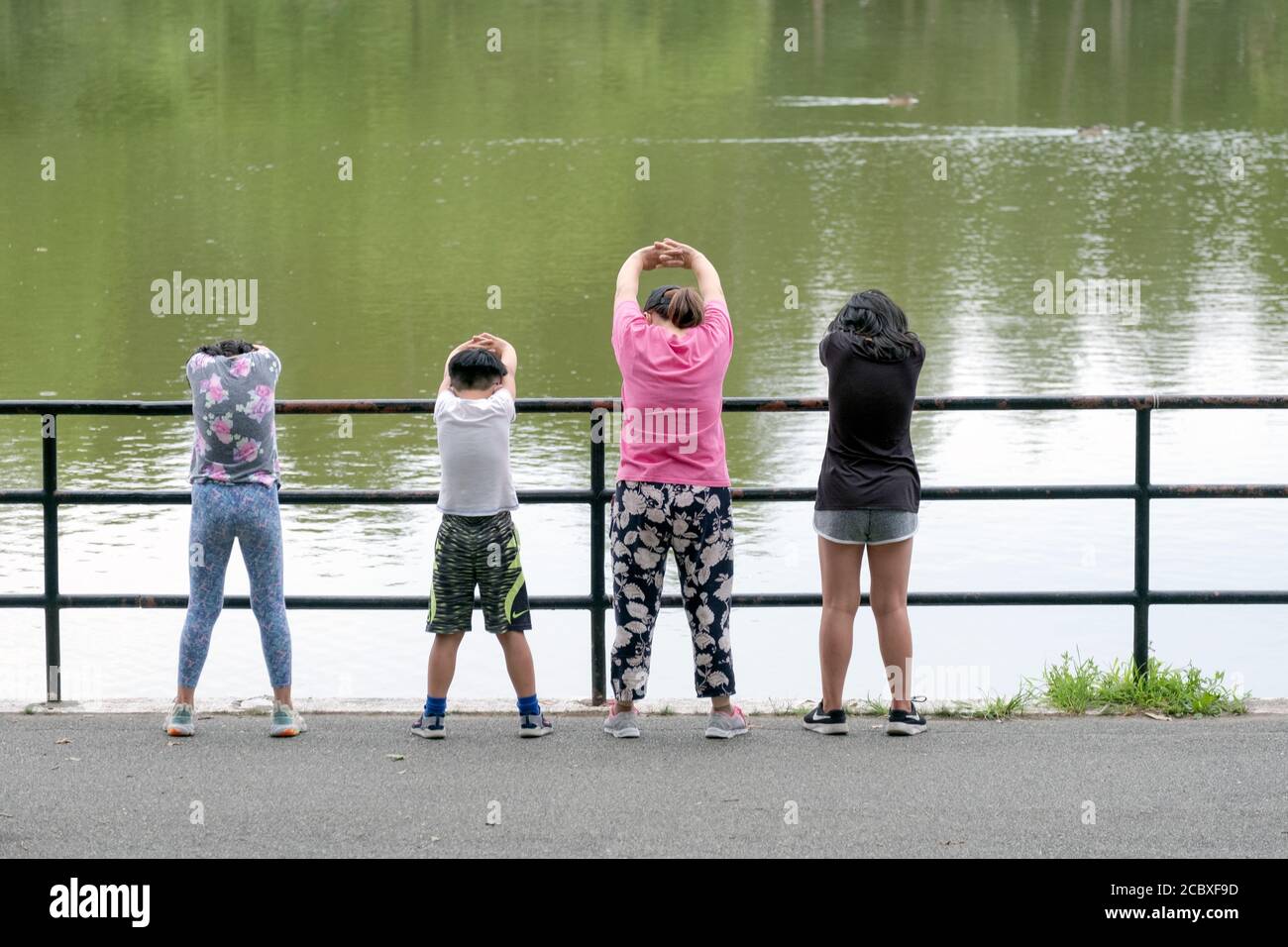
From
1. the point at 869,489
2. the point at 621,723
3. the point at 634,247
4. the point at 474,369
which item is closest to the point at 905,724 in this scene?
the point at 869,489

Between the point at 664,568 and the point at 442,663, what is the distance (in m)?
0.81

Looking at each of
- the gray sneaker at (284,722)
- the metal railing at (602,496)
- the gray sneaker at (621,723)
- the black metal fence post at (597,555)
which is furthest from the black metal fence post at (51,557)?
Result: the gray sneaker at (621,723)

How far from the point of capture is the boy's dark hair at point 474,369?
6.14 m

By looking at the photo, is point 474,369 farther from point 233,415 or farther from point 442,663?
point 442,663

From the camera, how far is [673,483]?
6.06 metres

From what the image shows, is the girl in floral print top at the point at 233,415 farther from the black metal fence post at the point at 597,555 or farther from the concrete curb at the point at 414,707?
the black metal fence post at the point at 597,555

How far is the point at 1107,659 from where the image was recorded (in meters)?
15.1

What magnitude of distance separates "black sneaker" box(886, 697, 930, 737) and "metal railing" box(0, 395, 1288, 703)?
0.54m

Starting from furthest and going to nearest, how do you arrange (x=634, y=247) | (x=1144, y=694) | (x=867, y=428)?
1. (x=634, y=247)
2. (x=1144, y=694)
3. (x=867, y=428)

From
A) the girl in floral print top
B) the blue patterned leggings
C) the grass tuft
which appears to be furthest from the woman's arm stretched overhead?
the grass tuft

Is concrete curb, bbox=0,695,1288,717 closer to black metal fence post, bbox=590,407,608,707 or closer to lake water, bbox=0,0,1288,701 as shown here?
black metal fence post, bbox=590,407,608,707

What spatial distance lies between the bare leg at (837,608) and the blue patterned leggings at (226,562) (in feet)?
6.02

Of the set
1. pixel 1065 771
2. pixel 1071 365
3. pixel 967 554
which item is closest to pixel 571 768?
pixel 1065 771

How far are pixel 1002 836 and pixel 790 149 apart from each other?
2049 inches
